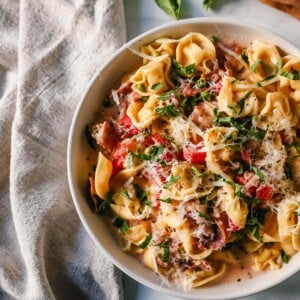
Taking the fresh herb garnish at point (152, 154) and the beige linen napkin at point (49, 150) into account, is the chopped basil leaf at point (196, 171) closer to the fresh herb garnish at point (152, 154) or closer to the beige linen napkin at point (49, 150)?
the fresh herb garnish at point (152, 154)

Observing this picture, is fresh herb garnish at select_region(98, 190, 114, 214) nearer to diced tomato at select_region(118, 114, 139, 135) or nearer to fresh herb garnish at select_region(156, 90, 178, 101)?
diced tomato at select_region(118, 114, 139, 135)

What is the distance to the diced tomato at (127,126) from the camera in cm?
302

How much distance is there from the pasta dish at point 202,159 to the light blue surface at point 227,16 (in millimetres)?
293

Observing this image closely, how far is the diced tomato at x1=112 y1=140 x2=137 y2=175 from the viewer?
2.97 meters

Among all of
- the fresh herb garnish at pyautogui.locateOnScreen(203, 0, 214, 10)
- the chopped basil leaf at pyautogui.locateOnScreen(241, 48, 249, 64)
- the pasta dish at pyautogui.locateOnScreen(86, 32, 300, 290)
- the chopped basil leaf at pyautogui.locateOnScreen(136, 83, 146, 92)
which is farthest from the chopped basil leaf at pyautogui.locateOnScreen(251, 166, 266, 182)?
the fresh herb garnish at pyautogui.locateOnScreen(203, 0, 214, 10)

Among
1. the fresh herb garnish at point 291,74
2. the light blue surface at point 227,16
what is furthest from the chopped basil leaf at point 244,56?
the light blue surface at point 227,16

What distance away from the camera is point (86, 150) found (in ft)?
10.3

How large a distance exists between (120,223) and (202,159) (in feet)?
1.81

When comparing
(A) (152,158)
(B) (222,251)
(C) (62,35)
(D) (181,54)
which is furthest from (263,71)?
(C) (62,35)

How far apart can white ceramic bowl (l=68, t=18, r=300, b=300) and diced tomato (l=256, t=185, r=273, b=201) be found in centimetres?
36

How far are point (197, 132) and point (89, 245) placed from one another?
0.94 m

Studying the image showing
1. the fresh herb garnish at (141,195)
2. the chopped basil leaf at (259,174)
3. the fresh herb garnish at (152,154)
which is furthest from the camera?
the fresh herb garnish at (141,195)

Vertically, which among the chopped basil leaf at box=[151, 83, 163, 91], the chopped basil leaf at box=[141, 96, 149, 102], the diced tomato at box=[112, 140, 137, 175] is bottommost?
the diced tomato at box=[112, 140, 137, 175]

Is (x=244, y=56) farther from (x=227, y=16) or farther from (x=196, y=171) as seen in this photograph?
(x=196, y=171)
